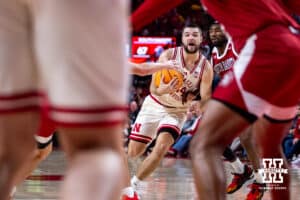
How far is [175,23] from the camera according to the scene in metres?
13.4

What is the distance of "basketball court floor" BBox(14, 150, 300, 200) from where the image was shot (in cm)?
583

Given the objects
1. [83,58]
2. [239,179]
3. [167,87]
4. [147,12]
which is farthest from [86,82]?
[167,87]

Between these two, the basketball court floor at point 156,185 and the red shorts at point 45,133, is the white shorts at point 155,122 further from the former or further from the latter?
the red shorts at point 45,133

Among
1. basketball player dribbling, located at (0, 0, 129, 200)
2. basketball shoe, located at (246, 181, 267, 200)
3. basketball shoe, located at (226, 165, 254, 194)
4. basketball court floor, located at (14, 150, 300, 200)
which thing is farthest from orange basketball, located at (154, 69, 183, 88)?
basketball player dribbling, located at (0, 0, 129, 200)

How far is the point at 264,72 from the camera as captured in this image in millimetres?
3455

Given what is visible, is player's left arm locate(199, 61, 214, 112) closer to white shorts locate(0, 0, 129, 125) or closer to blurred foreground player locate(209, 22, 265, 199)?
blurred foreground player locate(209, 22, 265, 199)

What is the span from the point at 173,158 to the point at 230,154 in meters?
3.67

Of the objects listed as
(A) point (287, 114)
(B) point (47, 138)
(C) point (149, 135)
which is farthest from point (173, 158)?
(A) point (287, 114)

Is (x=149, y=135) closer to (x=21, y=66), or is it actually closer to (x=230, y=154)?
(x=230, y=154)

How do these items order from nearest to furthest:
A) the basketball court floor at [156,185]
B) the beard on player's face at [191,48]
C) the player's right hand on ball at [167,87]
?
1. the basketball court floor at [156,185]
2. the player's right hand on ball at [167,87]
3. the beard on player's face at [191,48]

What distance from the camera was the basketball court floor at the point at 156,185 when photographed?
583cm

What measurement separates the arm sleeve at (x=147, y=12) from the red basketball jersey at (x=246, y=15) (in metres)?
0.22

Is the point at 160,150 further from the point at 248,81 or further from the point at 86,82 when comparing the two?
the point at 86,82

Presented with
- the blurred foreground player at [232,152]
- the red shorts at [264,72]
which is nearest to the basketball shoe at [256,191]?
the blurred foreground player at [232,152]
